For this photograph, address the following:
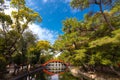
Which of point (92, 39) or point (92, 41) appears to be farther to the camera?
point (92, 39)

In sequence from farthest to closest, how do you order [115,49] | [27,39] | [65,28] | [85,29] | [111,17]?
[27,39] → [65,28] → [85,29] → [111,17] → [115,49]

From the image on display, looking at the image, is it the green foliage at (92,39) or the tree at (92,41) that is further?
the tree at (92,41)

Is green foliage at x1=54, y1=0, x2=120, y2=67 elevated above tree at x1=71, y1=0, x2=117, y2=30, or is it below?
below

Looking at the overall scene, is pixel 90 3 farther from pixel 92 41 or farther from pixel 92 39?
pixel 92 39

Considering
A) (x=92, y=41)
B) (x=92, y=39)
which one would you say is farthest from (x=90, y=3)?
(x=92, y=39)

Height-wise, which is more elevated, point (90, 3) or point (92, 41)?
point (90, 3)

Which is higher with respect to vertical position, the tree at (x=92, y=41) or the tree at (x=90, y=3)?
the tree at (x=90, y=3)

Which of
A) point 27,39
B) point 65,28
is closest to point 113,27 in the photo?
point 65,28

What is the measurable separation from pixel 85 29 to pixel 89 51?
12.4 ft

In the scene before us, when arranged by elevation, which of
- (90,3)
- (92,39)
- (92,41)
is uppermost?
(90,3)

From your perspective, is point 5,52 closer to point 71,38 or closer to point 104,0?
point 71,38

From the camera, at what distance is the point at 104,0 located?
19.2m

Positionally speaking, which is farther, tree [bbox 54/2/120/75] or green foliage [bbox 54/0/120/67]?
tree [bbox 54/2/120/75]

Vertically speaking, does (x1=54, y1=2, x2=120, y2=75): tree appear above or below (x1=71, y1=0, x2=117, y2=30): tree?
below
